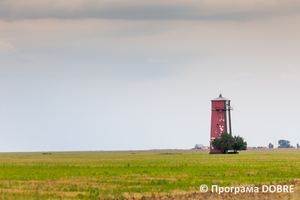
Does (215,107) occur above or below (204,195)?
above

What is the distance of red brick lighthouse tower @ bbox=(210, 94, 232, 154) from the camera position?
375 ft

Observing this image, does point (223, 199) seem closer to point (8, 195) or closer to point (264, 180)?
point (264, 180)

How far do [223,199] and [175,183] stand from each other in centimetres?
692

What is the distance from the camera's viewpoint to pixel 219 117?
375 ft

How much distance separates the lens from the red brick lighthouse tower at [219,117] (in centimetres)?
11419

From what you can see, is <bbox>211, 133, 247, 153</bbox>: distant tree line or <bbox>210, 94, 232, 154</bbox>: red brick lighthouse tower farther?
<bbox>210, 94, 232, 154</bbox>: red brick lighthouse tower

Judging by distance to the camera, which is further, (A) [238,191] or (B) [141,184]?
(B) [141,184]

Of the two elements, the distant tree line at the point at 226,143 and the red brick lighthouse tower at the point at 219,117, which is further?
the red brick lighthouse tower at the point at 219,117

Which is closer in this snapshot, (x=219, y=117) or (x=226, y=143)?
(x=226, y=143)

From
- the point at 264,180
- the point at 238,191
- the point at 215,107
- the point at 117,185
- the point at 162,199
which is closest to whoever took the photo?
the point at 162,199

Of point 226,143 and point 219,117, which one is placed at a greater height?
point 219,117

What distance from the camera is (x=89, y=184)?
3166cm

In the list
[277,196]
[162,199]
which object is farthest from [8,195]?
[277,196]

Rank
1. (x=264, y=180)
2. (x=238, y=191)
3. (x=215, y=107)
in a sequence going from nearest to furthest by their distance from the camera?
(x=238, y=191) < (x=264, y=180) < (x=215, y=107)
